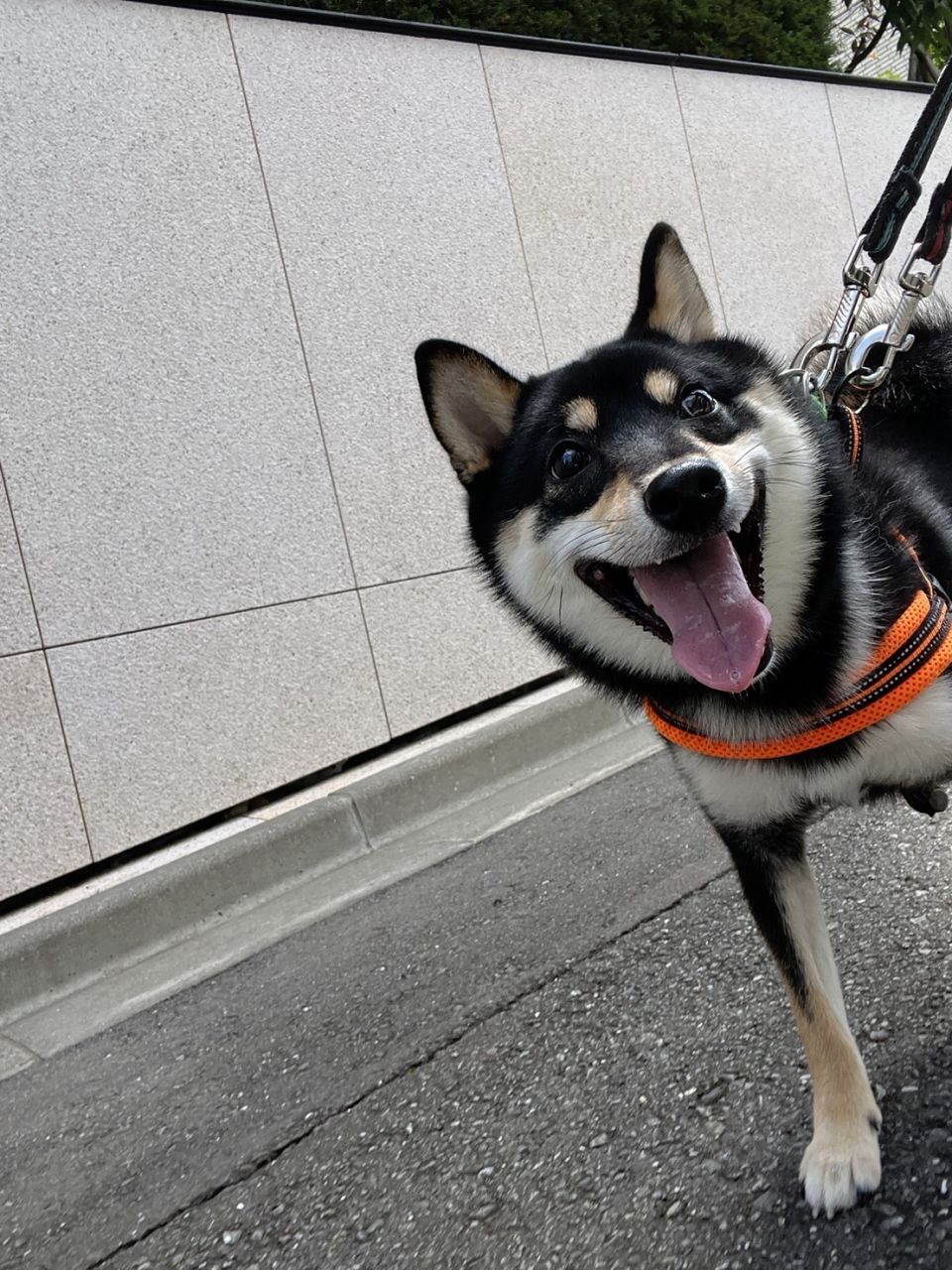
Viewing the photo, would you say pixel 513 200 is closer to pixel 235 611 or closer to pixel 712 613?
pixel 235 611

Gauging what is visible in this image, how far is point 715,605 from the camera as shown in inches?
76.6

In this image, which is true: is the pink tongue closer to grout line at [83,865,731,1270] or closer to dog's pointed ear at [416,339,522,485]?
dog's pointed ear at [416,339,522,485]

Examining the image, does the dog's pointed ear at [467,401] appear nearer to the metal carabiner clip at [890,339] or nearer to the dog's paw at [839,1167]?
the metal carabiner clip at [890,339]

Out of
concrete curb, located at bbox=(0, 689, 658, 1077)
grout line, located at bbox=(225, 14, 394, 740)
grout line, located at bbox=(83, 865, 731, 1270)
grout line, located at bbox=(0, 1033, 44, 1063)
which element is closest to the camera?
grout line, located at bbox=(83, 865, 731, 1270)

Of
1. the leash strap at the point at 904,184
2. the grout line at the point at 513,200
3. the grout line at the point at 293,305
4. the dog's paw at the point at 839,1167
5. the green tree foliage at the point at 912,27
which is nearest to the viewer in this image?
the dog's paw at the point at 839,1167

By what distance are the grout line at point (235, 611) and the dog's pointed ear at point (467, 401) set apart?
2330mm

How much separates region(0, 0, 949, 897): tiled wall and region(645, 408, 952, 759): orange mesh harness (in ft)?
11.1

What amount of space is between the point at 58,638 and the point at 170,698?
54cm

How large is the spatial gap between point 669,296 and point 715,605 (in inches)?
35.3

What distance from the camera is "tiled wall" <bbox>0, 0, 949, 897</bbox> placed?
479cm

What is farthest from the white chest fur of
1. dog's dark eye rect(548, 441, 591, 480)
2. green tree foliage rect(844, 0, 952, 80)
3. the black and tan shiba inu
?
green tree foliage rect(844, 0, 952, 80)

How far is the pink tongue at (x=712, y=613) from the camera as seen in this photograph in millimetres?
1905

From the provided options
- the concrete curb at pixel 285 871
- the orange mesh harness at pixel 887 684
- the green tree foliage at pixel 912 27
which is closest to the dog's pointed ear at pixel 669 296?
the orange mesh harness at pixel 887 684

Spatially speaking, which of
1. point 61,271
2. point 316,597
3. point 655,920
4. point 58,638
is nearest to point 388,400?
point 316,597
